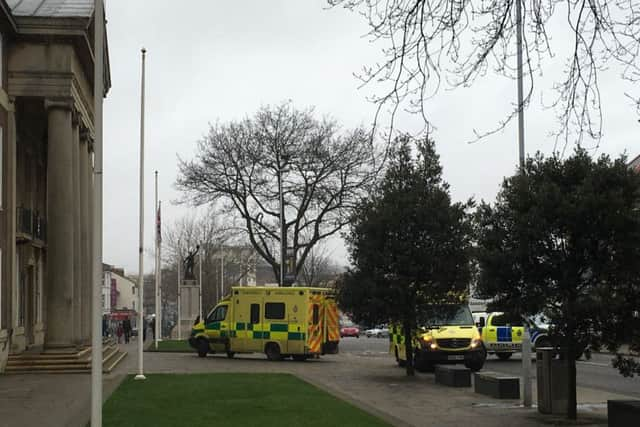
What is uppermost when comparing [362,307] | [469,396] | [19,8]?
[19,8]

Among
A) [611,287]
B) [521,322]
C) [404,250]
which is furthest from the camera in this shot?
[404,250]

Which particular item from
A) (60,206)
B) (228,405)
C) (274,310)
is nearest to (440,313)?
(228,405)

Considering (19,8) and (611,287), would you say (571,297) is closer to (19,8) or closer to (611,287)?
(611,287)

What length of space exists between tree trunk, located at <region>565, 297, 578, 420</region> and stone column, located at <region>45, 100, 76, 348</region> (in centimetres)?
1701

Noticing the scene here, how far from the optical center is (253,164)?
44.5 metres

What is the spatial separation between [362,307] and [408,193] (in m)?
3.40

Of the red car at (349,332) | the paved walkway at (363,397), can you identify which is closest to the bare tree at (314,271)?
the red car at (349,332)

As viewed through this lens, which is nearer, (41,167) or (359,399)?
(359,399)

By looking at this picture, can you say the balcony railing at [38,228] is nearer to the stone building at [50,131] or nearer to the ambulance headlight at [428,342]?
the stone building at [50,131]

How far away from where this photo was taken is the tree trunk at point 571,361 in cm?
1374

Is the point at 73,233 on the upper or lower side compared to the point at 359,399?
upper

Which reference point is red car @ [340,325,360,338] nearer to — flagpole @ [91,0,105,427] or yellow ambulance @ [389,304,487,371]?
yellow ambulance @ [389,304,487,371]

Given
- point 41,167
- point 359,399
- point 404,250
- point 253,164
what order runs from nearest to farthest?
point 359,399 → point 404,250 → point 41,167 → point 253,164

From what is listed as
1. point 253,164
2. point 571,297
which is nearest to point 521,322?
point 571,297
